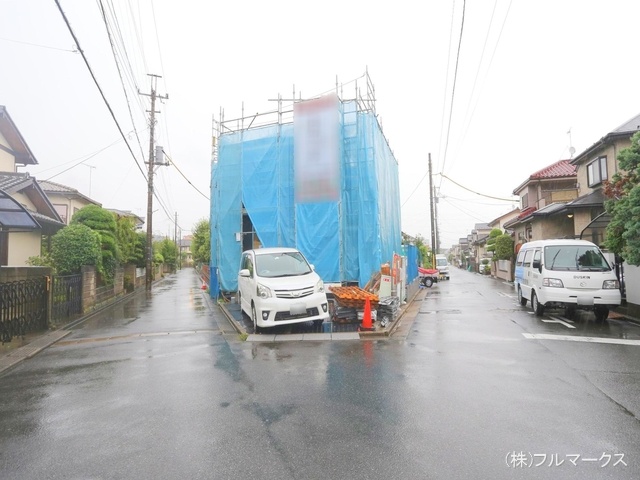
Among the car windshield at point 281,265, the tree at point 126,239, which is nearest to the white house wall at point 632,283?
the car windshield at point 281,265

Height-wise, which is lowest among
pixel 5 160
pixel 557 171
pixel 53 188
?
pixel 5 160

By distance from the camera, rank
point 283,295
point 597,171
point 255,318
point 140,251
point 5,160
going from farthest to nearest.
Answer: point 140,251 → point 5,160 → point 597,171 → point 255,318 → point 283,295

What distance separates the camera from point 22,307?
330 inches

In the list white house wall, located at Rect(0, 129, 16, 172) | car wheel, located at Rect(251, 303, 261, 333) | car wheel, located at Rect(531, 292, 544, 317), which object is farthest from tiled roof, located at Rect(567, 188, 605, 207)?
white house wall, located at Rect(0, 129, 16, 172)

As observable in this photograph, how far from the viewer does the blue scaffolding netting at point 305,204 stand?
12.9 m

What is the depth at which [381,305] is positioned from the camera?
8.80 metres

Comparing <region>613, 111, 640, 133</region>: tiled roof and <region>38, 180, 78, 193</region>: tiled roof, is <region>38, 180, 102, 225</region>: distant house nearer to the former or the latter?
<region>38, 180, 78, 193</region>: tiled roof

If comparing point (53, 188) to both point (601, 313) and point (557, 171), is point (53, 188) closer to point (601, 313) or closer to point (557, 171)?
point (601, 313)

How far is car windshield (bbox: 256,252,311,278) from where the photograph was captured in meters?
8.88

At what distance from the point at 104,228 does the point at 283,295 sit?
35.2ft

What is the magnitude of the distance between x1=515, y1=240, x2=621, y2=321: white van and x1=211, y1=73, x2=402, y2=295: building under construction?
4860 mm

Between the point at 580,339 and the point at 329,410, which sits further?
the point at 580,339

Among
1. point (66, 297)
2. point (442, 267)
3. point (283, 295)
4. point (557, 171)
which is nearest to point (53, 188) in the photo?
point (66, 297)

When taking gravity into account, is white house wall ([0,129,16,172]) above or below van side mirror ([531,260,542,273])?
above
